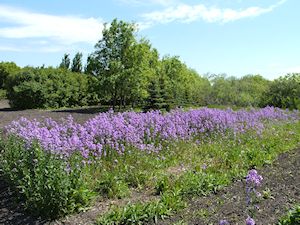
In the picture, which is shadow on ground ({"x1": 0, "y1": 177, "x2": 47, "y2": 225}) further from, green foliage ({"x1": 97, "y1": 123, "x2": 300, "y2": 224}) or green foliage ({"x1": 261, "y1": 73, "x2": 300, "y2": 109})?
green foliage ({"x1": 261, "y1": 73, "x2": 300, "y2": 109})

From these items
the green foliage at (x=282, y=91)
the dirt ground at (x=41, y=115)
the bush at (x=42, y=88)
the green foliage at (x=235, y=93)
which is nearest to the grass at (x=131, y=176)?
the dirt ground at (x=41, y=115)

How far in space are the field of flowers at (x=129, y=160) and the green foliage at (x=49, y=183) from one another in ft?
0.04

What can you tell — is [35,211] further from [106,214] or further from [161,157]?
[161,157]

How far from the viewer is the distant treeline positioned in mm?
24156

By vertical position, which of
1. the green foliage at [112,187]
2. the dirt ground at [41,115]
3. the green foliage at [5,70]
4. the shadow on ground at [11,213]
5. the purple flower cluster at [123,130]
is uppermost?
the green foliage at [5,70]

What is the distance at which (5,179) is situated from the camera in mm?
6160

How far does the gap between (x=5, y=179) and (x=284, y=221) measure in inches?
168

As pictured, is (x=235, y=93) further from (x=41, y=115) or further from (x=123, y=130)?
(x=123, y=130)

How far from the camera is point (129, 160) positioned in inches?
281

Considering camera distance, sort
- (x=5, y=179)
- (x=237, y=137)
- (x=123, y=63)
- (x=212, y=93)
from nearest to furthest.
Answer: (x=5, y=179), (x=237, y=137), (x=123, y=63), (x=212, y=93)

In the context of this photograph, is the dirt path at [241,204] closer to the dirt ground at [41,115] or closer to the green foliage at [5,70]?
the dirt ground at [41,115]

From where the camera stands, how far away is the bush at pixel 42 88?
27.5m

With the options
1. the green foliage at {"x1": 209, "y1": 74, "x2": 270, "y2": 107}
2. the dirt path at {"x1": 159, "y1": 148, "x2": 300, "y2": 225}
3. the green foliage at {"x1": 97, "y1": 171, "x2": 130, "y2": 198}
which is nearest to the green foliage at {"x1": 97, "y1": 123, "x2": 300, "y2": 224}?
the dirt path at {"x1": 159, "y1": 148, "x2": 300, "y2": 225}

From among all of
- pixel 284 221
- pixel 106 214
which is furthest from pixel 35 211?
pixel 284 221
